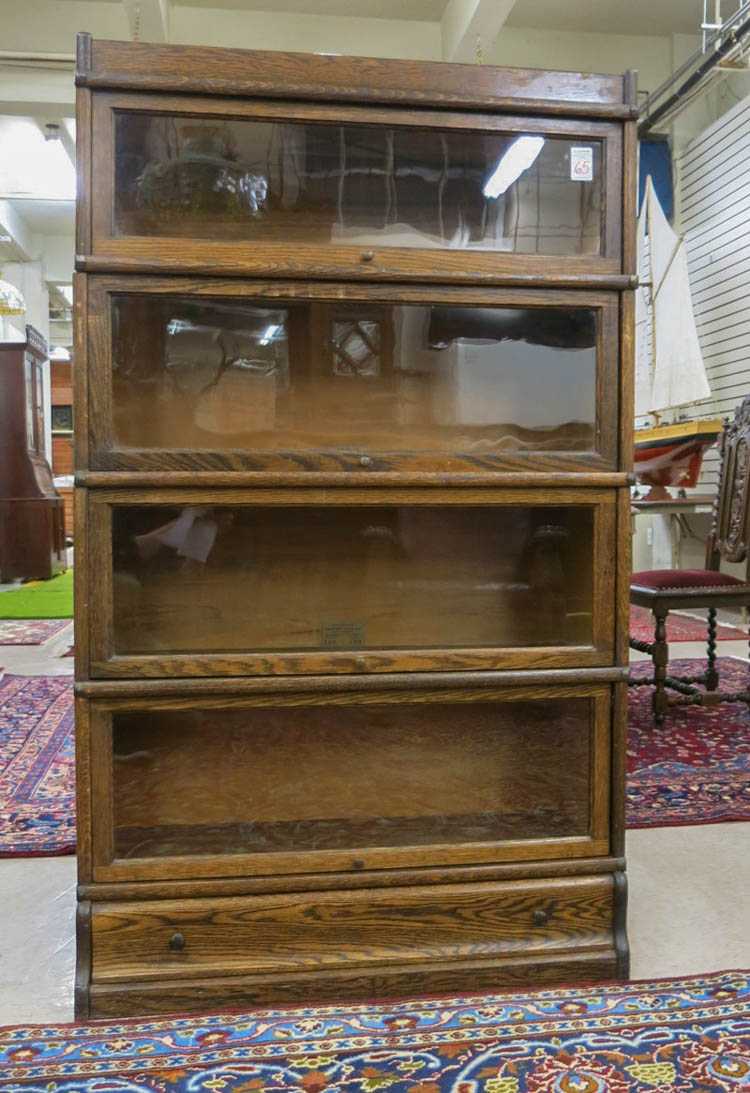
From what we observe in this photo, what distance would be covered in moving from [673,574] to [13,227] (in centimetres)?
953

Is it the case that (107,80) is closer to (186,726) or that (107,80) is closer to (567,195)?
(567,195)

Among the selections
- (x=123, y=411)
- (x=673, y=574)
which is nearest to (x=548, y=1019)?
(x=123, y=411)

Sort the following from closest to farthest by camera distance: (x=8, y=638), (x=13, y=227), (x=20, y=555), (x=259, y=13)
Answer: (x=8, y=638) → (x=259, y=13) → (x=20, y=555) → (x=13, y=227)

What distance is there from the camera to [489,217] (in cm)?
155

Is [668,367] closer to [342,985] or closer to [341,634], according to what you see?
[341,634]

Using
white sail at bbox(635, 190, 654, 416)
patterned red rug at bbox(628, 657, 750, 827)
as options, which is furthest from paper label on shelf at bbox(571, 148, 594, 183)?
white sail at bbox(635, 190, 654, 416)

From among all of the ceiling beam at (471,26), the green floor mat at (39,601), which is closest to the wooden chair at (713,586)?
the ceiling beam at (471,26)

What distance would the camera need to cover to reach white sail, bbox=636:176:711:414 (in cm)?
633

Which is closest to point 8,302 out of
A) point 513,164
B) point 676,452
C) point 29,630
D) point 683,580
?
point 29,630

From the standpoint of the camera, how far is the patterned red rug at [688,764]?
7.53 feet

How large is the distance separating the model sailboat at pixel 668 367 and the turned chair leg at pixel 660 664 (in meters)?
2.97

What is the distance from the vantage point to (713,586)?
3225 millimetres

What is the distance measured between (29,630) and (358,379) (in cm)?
425

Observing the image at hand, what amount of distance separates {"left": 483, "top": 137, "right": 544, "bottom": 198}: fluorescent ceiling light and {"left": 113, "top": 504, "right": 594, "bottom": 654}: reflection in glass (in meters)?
0.58
